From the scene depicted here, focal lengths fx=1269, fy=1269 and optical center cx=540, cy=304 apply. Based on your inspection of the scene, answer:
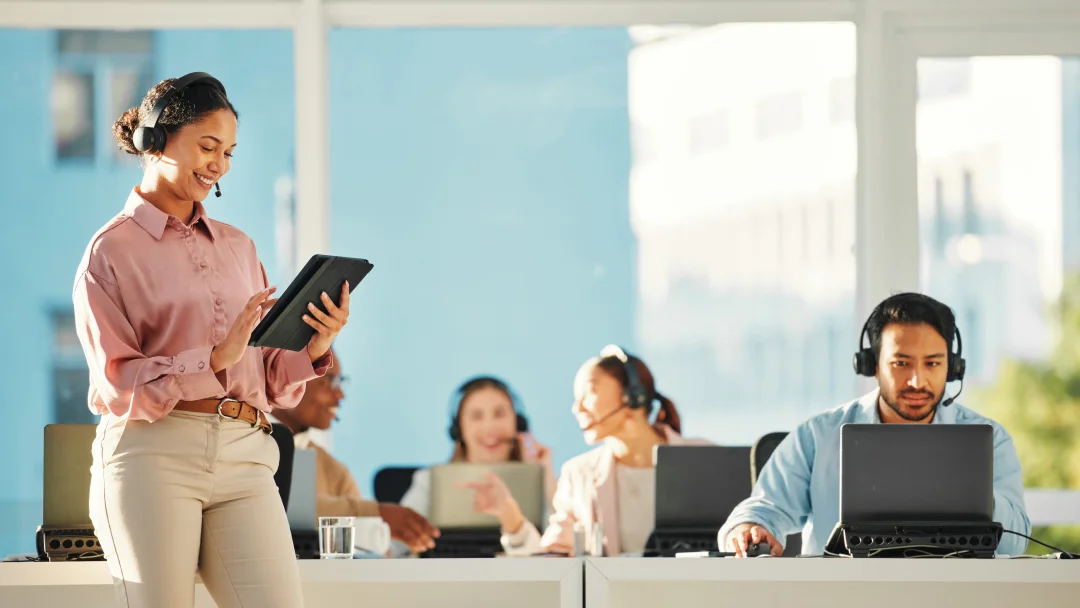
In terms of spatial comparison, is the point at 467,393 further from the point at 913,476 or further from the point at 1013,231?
the point at 913,476

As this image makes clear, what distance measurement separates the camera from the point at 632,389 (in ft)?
14.9

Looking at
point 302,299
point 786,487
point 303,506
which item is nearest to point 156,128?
point 302,299

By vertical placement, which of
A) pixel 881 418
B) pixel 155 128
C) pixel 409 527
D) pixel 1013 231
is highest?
pixel 1013 231

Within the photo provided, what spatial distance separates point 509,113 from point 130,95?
1511mm

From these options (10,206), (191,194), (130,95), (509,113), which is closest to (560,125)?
(509,113)

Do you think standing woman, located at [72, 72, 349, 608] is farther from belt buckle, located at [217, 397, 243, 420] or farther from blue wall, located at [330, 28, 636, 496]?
blue wall, located at [330, 28, 636, 496]

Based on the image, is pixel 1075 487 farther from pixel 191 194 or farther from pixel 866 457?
pixel 191 194

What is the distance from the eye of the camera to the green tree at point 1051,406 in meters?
4.92

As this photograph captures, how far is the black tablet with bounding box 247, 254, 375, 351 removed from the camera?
1.85 m

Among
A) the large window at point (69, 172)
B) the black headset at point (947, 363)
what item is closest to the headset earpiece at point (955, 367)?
the black headset at point (947, 363)

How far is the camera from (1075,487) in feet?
16.3

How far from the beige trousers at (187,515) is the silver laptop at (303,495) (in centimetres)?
107

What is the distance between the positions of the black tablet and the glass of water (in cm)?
69

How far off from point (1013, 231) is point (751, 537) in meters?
2.79
